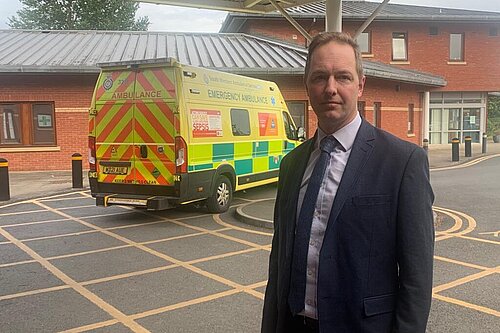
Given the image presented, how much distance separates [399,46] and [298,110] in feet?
31.1

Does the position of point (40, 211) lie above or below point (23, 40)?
below

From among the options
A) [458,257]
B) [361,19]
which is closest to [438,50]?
[361,19]

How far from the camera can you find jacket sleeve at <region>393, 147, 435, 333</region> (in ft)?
5.82

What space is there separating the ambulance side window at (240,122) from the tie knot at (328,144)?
7.76 m

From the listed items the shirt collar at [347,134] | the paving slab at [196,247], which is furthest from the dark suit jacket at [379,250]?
the paving slab at [196,247]

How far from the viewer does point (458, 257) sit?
6.32 m

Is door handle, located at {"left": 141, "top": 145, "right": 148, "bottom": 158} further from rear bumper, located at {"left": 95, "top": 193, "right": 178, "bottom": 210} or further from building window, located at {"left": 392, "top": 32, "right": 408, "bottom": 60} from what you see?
building window, located at {"left": 392, "top": 32, "right": 408, "bottom": 60}

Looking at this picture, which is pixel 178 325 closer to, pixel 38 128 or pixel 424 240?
pixel 424 240

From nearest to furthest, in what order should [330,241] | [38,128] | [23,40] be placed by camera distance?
[330,241] < [38,128] < [23,40]

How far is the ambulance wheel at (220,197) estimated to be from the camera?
9289 mm

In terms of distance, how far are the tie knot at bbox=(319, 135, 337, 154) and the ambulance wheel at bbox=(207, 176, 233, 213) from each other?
727 centimetres

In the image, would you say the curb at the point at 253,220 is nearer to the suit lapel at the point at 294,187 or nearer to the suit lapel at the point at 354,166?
the suit lapel at the point at 294,187

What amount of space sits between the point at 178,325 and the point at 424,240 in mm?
2955

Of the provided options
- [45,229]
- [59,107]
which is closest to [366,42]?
[59,107]
